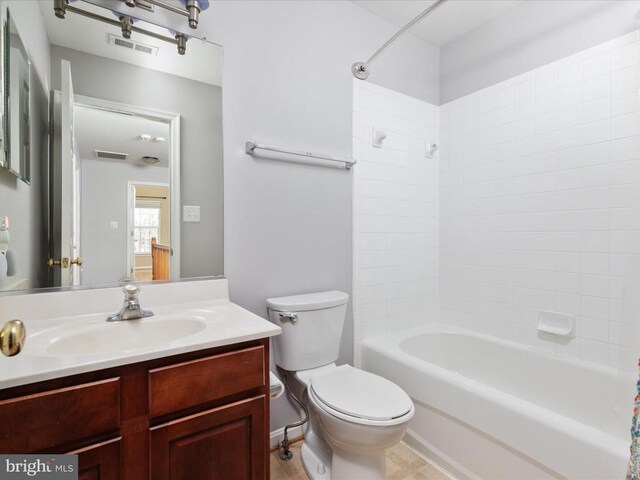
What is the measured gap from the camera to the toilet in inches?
49.2

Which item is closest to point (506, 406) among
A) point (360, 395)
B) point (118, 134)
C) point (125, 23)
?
point (360, 395)

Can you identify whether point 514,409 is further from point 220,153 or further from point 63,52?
point 63,52

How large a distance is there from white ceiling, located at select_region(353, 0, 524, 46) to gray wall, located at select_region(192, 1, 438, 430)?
7 centimetres

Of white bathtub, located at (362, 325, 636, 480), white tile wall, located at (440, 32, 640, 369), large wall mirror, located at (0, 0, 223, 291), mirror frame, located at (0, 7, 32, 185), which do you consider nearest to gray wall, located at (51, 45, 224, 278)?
large wall mirror, located at (0, 0, 223, 291)

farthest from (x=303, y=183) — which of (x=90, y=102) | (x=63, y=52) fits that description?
(x=63, y=52)

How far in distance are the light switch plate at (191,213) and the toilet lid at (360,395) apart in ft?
3.03

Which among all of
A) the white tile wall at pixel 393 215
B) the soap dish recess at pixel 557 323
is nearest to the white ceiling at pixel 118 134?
the white tile wall at pixel 393 215

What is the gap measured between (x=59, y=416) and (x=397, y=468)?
1468 millimetres

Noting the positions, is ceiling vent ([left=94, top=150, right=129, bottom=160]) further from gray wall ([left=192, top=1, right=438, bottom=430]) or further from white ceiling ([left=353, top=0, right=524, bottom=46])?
white ceiling ([left=353, top=0, right=524, bottom=46])

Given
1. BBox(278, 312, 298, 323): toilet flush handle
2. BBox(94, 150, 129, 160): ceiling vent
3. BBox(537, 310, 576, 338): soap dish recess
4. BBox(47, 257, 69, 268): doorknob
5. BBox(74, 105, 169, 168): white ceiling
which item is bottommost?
BBox(537, 310, 576, 338): soap dish recess

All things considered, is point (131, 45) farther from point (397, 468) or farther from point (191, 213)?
point (397, 468)

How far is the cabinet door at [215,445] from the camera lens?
35.9 inches

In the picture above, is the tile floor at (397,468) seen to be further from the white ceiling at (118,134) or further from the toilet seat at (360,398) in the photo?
Answer: the white ceiling at (118,134)

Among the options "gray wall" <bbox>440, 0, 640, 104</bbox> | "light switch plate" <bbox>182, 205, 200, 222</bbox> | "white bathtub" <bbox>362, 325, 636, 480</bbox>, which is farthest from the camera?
"gray wall" <bbox>440, 0, 640, 104</bbox>
